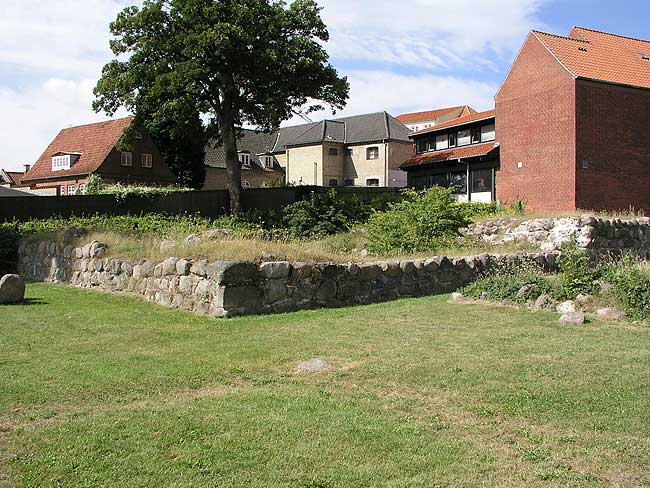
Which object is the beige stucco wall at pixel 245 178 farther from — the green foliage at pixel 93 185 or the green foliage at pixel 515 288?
the green foliage at pixel 515 288

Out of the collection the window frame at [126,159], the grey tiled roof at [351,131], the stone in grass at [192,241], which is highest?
the grey tiled roof at [351,131]

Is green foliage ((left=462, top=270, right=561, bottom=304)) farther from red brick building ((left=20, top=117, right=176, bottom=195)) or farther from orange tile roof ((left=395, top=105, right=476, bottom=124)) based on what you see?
orange tile roof ((left=395, top=105, right=476, bottom=124))

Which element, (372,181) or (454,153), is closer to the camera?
(454,153)

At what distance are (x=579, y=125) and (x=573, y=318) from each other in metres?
23.9

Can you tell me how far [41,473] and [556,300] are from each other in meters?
9.23

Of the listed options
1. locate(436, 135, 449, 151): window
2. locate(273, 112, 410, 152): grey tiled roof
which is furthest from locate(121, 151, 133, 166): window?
locate(436, 135, 449, 151): window

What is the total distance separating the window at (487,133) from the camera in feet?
127

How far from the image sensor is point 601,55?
3416 cm

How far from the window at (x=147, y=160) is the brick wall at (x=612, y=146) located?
3148 cm

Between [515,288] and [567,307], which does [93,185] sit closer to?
[515,288]

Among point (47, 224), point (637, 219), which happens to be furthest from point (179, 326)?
point (637, 219)

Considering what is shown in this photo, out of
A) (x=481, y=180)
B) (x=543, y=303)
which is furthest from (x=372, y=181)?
(x=543, y=303)

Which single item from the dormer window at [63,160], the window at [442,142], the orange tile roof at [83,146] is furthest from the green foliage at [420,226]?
the dormer window at [63,160]

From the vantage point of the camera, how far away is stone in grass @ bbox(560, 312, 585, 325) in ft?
31.9
